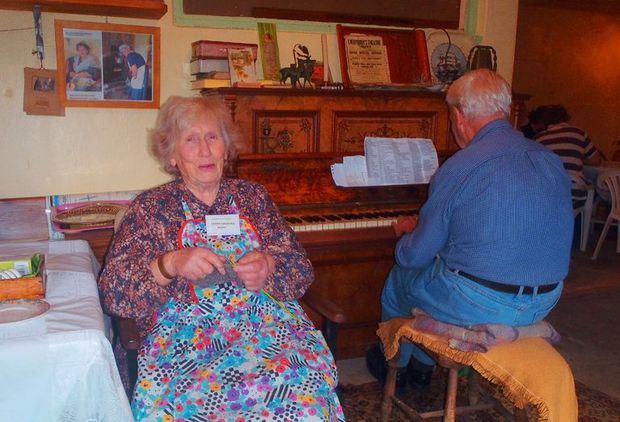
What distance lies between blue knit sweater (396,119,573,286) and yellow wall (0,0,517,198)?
142cm

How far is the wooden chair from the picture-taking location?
5.63 ft

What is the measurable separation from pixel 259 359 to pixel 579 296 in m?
3.68

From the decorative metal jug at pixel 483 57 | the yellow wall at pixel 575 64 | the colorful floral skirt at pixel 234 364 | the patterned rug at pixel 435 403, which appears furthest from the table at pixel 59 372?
the yellow wall at pixel 575 64

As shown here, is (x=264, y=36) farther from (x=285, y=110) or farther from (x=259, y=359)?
(x=259, y=359)

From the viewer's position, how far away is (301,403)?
1.63m

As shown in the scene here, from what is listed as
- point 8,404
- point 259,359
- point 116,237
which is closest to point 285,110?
point 116,237

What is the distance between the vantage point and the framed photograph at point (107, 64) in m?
2.67

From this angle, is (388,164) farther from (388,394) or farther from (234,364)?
(234,364)

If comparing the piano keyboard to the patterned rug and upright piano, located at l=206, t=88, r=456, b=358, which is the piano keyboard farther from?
the patterned rug

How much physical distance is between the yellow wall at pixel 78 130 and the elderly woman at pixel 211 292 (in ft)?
2.70

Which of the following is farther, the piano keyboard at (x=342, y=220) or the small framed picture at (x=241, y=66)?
the small framed picture at (x=241, y=66)

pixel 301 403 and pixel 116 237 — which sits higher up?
pixel 116 237

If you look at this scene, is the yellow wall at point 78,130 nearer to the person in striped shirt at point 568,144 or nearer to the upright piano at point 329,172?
the upright piano at point 329,172

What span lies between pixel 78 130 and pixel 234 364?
1.65m
